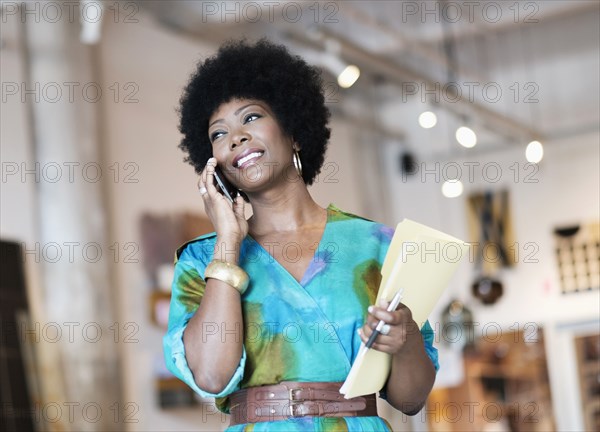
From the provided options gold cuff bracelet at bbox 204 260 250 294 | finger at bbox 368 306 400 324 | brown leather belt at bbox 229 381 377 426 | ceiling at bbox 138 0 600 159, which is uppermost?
ceiling at bbox 138 0 600 159

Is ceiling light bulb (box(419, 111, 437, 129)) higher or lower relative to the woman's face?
higher

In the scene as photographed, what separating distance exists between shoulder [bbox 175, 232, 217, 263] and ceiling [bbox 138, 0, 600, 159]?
15.3ft

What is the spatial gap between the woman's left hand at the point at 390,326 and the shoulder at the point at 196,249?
1.24 ft

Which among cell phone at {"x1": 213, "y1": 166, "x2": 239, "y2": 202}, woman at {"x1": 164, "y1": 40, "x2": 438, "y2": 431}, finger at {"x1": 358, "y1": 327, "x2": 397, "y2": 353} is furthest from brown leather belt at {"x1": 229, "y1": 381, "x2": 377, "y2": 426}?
cell phone at {"x1": 213, "y1": 166, "x2": 239, "y2": 202}

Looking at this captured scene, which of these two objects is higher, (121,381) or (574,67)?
(574,67)

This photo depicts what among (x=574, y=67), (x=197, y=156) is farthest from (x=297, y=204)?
(x=574, y=67)

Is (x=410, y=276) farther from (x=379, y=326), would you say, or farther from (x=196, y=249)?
(x=196, y=249)

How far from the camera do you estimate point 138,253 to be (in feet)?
22.1

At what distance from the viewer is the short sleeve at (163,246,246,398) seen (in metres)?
1.79

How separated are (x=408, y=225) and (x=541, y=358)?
8.13 meters

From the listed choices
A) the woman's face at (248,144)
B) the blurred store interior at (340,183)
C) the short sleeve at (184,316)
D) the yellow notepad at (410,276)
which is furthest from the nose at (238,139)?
the blurred store interior at (340,183)

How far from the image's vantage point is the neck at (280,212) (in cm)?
206

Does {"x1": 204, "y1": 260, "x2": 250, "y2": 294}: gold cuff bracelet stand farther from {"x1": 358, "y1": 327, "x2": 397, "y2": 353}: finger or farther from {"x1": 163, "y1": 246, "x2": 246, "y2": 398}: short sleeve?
{"x1": 358, "y1": 327, "x2": 397, "y2": 353}: finger

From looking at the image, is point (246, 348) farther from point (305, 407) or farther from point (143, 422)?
point (143, 422)
